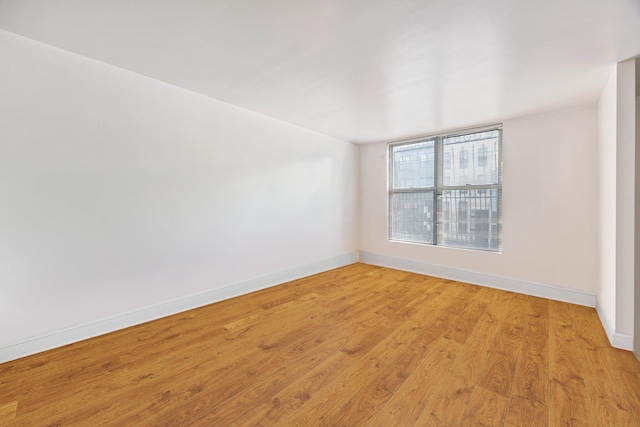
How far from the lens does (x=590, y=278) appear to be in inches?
116

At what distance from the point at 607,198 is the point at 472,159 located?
1.65 m

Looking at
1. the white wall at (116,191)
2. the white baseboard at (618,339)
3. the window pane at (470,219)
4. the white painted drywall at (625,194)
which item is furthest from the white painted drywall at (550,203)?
the white wall at (116,191)

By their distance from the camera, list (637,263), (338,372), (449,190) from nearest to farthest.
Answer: (338,372)
(637,263)
(449,190)

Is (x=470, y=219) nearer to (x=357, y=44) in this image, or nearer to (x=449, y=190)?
(x=449, y=190)

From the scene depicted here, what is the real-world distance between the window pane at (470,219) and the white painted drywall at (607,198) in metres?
1.04

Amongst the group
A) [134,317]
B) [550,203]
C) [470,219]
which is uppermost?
[550,203]

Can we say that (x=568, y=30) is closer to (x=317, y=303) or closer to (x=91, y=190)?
(x=317, y=303)

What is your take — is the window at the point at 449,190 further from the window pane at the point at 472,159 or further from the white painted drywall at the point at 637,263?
the white painted drywall at the point at 637,263

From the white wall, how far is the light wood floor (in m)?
0.43

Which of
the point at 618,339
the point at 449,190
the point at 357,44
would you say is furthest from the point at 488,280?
the point at 357,44

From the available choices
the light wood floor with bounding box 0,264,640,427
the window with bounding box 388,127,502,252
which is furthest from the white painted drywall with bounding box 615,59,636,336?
the window with bounding box 388,127,502,252

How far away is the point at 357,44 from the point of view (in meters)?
1.86

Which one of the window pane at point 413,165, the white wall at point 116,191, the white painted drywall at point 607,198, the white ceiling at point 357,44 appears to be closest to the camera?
the white ceiling at point 357,44

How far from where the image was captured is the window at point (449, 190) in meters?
3.67
